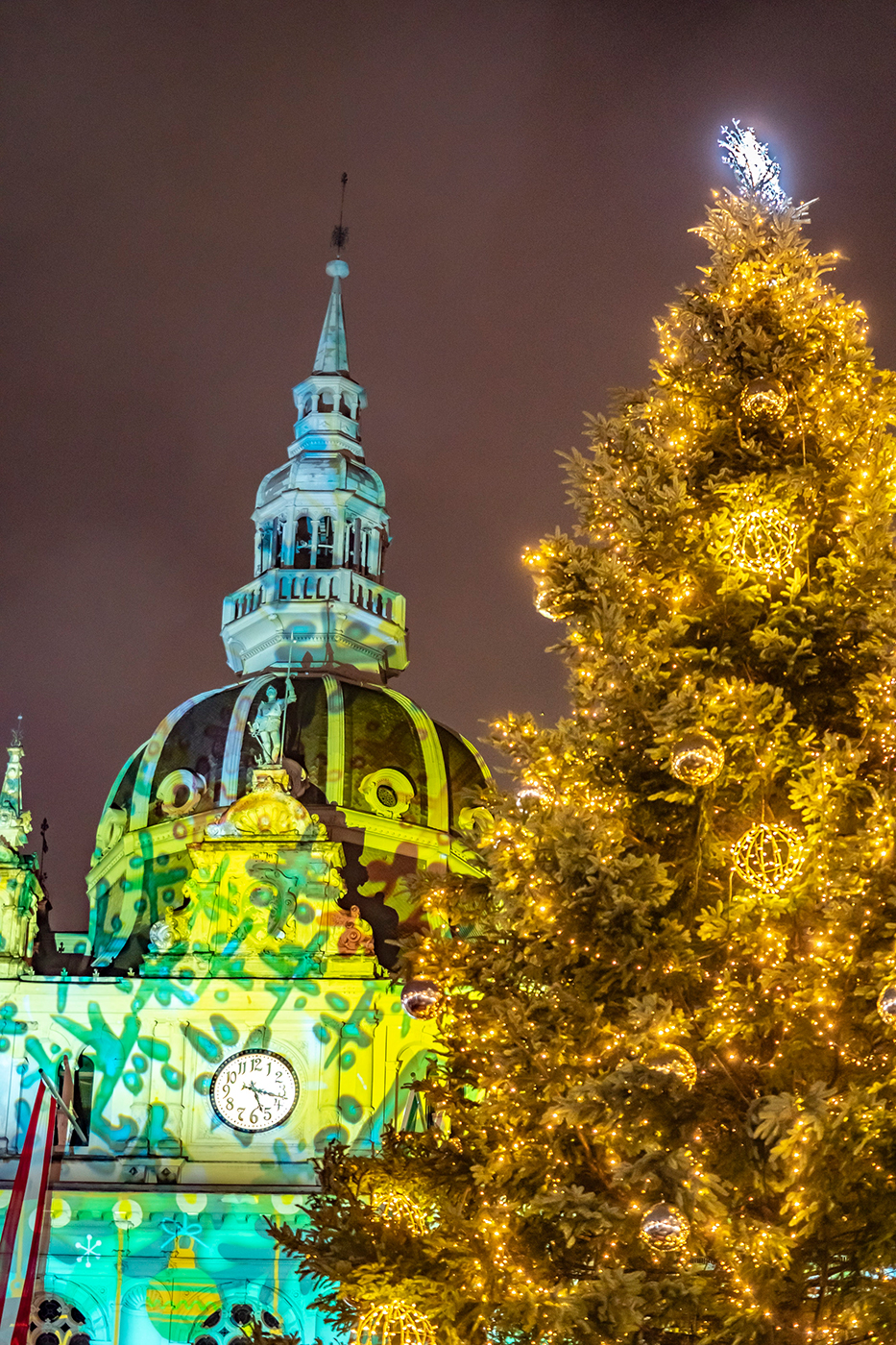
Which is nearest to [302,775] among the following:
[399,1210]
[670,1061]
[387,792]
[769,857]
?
[387,792]

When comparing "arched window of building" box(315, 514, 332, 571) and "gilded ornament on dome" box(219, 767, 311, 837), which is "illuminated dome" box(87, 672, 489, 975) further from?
"arched window of building" box(315, 514, 332, 571)

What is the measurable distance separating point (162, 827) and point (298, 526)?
440 inches

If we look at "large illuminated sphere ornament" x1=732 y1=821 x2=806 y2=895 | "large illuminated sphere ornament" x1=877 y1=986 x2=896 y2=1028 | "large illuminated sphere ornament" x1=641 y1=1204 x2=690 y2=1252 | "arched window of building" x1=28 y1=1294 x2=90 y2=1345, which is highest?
"large illuminated sphere ornament" x1=732 y1=821 x2=806 y2=895

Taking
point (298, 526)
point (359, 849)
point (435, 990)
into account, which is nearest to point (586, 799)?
point (435, 990)

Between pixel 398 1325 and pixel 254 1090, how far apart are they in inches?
923

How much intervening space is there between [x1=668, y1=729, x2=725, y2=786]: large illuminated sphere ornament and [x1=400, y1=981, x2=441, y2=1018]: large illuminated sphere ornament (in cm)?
252

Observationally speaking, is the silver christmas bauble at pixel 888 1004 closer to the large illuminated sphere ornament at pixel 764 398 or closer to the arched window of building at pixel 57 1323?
the large illuminated sphere ornament at pixel 764 398

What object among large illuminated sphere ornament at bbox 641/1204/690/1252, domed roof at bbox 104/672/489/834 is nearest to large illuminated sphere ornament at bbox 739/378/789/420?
large illuminated sphere ornament at bbox 641/1204/690/1252

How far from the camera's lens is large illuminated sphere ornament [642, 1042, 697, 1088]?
10.1m

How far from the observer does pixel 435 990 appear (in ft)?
39.0

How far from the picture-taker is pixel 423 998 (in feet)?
39.3

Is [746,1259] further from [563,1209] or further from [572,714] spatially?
[572,714]

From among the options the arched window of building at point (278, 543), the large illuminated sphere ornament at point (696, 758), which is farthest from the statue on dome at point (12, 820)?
the large illuminated sphere ornament at point (696, 758)

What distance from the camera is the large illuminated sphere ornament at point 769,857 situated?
415 inches
